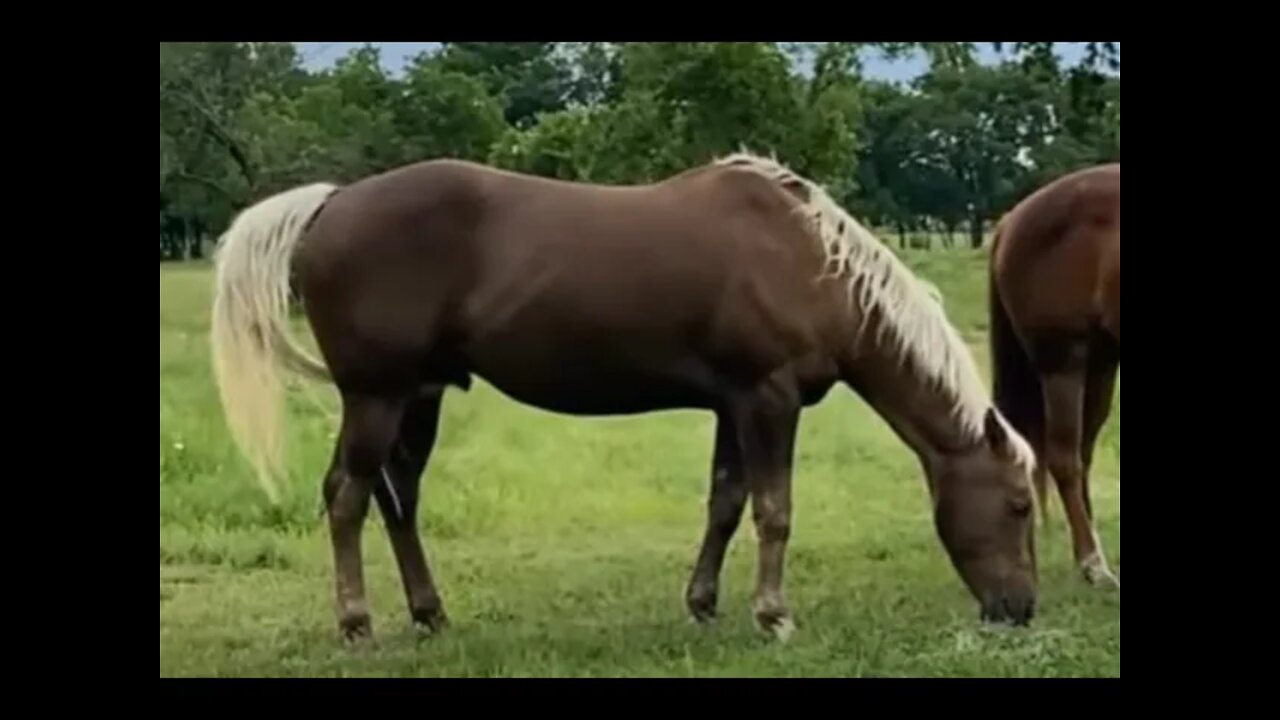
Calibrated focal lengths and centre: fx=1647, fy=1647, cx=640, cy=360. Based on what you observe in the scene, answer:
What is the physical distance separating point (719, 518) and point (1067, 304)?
5.32ft

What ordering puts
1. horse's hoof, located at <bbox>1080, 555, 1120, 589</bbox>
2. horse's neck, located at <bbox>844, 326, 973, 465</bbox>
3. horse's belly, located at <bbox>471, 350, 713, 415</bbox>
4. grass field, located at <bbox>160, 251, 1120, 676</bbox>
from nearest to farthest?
grass field, located at <bbox>160, 251, 1120, 676</bbox> → horse's belly, located at <bbox>471, 350, 713, 415</bbox> → horse's neck, located at <bbox>844, 326, 973, 465</bbox> → horse's hoof, located at <bbox>1080, 555, 1120, 589</bbox>

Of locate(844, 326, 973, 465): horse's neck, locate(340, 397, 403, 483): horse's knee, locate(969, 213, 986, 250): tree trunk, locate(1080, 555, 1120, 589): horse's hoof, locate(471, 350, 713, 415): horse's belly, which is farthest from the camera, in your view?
locate(969, 213, 986, 250): tree trunk

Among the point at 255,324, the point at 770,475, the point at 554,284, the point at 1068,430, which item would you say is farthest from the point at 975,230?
the point at 255,324

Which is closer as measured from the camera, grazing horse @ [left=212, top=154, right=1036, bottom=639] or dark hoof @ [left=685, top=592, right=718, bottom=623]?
grazing horse @ [left=212, top=154, right=1036, bottom=639]

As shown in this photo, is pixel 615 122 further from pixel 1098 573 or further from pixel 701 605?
pixel 1098 573

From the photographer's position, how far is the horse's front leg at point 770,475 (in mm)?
5227

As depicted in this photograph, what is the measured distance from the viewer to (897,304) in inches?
211

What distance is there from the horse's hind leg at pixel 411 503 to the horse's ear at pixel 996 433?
70.1 inches

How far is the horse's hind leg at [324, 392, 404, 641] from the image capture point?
515cm

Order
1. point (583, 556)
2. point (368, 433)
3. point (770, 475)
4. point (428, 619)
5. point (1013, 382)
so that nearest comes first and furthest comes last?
point (368, 433), point (770, 475), point (428, 619), point (1013, 382), point (583, 556)

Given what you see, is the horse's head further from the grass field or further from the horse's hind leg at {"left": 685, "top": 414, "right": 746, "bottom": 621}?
the horse's hind leg at {"left": 685, "top": 414, "right": 746, "bottom": 621}

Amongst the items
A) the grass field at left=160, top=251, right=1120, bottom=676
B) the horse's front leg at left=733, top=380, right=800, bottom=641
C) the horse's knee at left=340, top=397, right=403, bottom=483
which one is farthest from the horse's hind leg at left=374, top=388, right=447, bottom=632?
the horse's front leg at left=733, top=380, right=800, bottom=641
